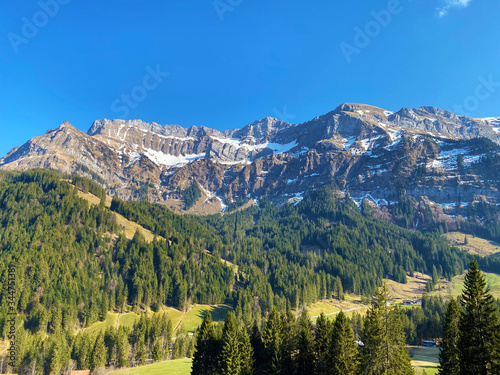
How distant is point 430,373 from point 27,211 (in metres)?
213

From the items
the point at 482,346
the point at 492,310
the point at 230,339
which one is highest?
the point at 492,310

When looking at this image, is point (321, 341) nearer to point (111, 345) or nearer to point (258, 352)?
point (258, 352)

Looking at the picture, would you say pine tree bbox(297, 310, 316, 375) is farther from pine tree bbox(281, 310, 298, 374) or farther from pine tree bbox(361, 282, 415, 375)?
pine tree bbox(361, 282, 415, 375)

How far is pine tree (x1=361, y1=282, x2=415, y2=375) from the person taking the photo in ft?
112

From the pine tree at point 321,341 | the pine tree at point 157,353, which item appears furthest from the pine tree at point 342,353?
the pine tree at point 157,353

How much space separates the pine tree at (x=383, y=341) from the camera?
1344 inches

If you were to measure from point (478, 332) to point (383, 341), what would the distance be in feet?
31.2

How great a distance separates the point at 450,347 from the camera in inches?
1667

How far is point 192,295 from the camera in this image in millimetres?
161250

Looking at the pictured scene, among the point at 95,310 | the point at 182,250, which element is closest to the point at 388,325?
the point at 95,310

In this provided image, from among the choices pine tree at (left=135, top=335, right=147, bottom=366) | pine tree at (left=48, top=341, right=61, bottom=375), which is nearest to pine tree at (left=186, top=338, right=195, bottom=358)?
pine tree at (left=135, top=335, right=147, bottom=366)

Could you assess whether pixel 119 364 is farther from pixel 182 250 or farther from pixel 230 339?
pixel 182 250

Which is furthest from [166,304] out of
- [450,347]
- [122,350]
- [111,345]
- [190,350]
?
[450,347]

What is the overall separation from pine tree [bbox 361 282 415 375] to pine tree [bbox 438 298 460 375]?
29.5ft
